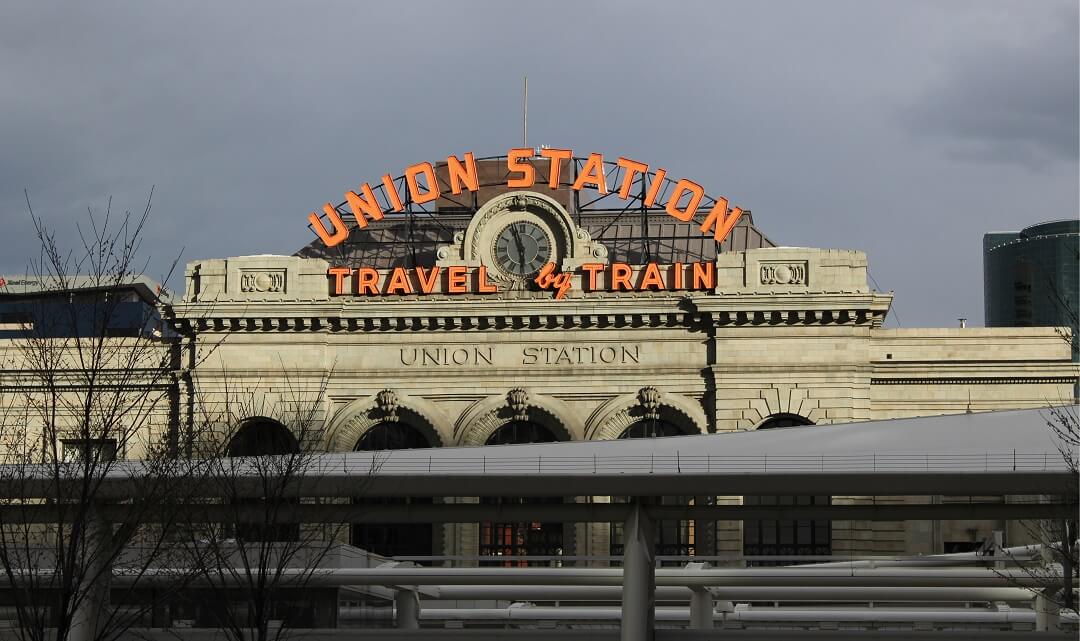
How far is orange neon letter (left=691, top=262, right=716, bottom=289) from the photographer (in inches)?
3438

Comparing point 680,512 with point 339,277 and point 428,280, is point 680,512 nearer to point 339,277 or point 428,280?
point 428,280

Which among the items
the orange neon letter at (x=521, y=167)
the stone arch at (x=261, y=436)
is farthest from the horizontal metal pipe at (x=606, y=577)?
the orange neon letter at (x=521, y=167)

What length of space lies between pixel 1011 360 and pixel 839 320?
9.71m

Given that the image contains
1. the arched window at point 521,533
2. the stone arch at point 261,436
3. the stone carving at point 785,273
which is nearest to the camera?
the stone carving at point 785,273

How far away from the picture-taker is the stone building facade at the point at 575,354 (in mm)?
86312

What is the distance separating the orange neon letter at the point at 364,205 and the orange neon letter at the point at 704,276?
18.1m

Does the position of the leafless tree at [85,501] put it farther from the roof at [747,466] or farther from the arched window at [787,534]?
the arched window at [787,534]

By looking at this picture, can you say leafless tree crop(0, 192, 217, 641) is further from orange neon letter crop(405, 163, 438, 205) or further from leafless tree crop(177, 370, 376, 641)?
orange neon letter crop(405, 163, 438, 205)

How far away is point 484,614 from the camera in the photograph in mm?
62562

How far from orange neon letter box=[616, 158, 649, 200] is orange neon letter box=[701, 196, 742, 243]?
449cm

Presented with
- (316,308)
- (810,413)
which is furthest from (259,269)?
(810,413)

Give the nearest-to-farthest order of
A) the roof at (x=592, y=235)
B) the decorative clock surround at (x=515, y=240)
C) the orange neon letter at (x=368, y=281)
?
the decorative clock surround at (x=515, y=240)
the orange neon letter at (x=368, y=281)
the roof at (x=592, y=235)

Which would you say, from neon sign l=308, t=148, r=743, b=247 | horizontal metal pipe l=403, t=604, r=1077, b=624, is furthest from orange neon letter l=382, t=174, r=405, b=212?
horizontal metal pipe l=403, t=604, r=1077, b=624

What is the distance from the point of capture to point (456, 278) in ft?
293
